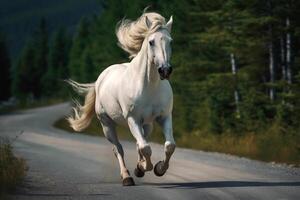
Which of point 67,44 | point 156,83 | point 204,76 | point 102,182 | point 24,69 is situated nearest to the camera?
point 156,83

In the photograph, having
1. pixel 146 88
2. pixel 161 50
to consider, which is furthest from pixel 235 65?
pixel 161 50

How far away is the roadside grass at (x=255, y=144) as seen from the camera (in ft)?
55.6

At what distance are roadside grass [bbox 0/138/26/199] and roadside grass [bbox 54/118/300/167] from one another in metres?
5.70

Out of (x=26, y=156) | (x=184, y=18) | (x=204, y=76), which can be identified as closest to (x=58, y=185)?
(x=26, y=156)

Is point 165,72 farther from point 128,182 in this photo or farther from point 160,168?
point 128,182

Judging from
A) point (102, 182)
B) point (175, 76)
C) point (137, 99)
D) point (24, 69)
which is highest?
point (137, 99)

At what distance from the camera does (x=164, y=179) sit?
12.3m

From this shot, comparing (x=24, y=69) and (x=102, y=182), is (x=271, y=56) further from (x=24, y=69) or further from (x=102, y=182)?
(x=24, y=69)

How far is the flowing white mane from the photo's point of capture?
36.6 feet

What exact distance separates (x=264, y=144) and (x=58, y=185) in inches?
310

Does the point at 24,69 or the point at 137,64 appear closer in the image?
A: the point at 137,64

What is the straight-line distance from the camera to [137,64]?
1141 cm

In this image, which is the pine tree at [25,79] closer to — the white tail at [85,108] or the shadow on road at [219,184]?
the white tail at [85,108]

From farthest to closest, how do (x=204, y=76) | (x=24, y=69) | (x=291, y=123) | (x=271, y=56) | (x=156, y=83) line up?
1. (x=24, y=69)
2. (x=204, y=76)
3. (x=271, y=56)
4. (x=291, y=123)
5. (x=156, y=83)
